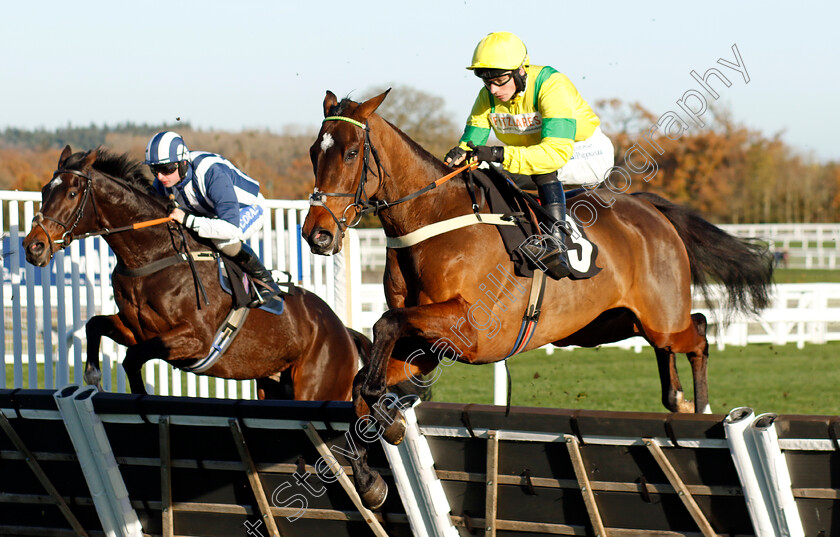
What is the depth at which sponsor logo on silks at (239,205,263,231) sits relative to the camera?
5594 mm

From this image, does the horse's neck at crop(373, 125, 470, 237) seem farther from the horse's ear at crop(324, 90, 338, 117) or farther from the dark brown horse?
the dark brown horse

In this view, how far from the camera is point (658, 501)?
3.25 m

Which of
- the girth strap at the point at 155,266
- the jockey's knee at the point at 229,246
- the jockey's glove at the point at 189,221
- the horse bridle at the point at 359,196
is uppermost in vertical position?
the horse bridle at the point at 359,196

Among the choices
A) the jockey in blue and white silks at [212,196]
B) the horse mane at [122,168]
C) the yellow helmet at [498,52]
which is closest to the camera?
the yellow helmet at [498,52]

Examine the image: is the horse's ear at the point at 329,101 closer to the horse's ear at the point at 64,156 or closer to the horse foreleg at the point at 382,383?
the horse foreleg at the point at 382,383

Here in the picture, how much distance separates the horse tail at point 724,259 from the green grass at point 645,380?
1.97m

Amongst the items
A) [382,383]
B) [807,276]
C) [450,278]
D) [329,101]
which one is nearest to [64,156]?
[329,101]

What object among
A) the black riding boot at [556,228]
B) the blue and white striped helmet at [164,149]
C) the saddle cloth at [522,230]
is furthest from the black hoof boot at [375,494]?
the blue and white striped helmet at [164,149]

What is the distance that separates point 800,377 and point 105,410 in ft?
24.5

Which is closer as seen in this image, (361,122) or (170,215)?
(361,122)

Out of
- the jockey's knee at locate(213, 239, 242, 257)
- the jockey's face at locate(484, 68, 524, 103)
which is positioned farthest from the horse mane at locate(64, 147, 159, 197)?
the jockey's face at locate(484, 68, 524, 103)

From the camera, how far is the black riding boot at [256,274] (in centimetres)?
549

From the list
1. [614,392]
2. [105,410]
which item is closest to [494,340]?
[105,410]

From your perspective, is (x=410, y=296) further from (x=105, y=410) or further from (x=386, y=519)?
(x=105, y=410)
